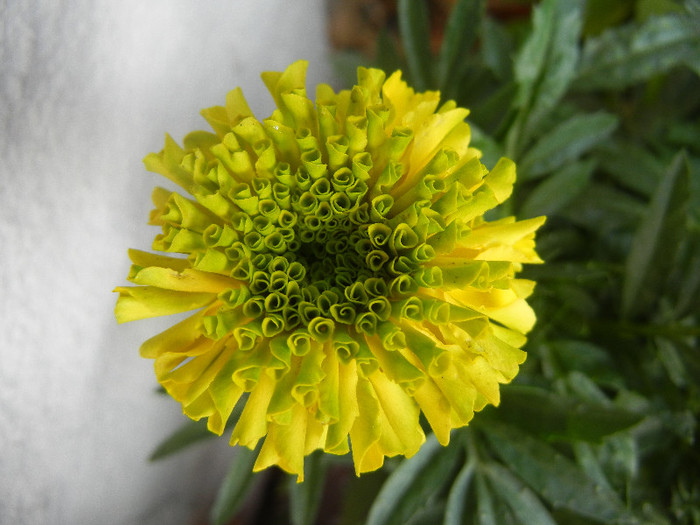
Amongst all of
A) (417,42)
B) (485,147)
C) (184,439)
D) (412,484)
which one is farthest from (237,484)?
(417,42)

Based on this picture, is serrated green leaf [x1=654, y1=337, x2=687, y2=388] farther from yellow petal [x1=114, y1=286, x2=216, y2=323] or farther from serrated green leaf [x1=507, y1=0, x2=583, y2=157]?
yellow petal [x1=114, y1=286, x2=216, y2=323]

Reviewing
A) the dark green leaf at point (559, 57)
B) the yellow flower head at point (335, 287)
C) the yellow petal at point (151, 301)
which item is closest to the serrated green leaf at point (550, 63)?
the dark green leaf at point (559, 57)

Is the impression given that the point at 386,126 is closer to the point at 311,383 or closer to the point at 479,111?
the point at 311,383

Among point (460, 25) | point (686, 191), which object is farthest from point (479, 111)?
point (686, 191)

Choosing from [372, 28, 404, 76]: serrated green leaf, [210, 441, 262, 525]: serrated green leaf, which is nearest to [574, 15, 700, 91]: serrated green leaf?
[372, 28, 404, 76]: serrated green leaf

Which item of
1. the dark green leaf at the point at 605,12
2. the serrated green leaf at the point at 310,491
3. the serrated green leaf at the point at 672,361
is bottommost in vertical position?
the serrated green leaf at the point at 672,361

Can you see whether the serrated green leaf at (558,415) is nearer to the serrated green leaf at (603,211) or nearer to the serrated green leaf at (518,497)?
the serrated green leaf at (518,497)

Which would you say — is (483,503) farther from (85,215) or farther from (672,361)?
(85,215)
